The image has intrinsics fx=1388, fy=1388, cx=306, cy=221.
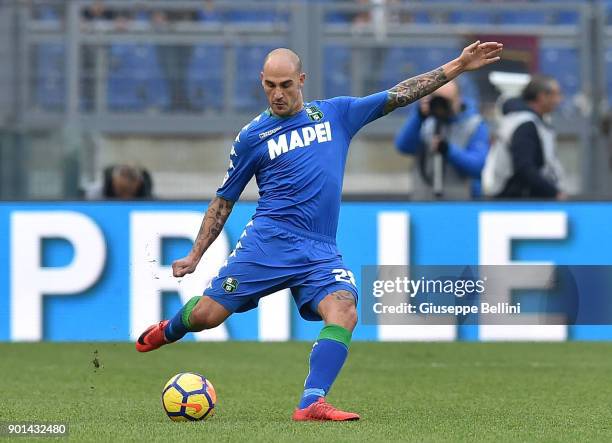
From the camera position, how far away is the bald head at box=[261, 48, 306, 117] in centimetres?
689

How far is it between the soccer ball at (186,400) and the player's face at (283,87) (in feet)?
4.79

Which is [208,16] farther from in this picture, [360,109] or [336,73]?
[360,109]

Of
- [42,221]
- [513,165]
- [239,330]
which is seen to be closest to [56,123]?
[42,221]

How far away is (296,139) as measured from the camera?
720cm

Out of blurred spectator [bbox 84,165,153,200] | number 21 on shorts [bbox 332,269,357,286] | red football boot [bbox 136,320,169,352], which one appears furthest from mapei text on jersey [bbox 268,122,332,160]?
blurred spectator [bbox 84,165,153,200]

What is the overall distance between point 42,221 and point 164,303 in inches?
51.5

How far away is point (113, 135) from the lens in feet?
49.6

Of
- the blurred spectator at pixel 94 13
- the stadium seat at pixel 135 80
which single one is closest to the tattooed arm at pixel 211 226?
the stadium seat at pixel 135 80

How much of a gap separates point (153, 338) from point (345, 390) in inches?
69.9

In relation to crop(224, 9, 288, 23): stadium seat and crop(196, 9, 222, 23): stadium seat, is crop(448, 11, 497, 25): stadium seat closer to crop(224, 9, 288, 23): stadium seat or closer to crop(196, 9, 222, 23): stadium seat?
crop(224, 9, 288, 23): stadium seat

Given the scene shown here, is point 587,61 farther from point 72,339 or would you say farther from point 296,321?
point 72,339

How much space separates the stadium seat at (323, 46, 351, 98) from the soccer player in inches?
303

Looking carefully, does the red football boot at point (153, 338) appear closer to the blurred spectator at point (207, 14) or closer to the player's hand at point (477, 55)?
the player's hand at point (477, 55)

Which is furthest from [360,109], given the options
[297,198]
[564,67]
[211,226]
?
[564,67]
